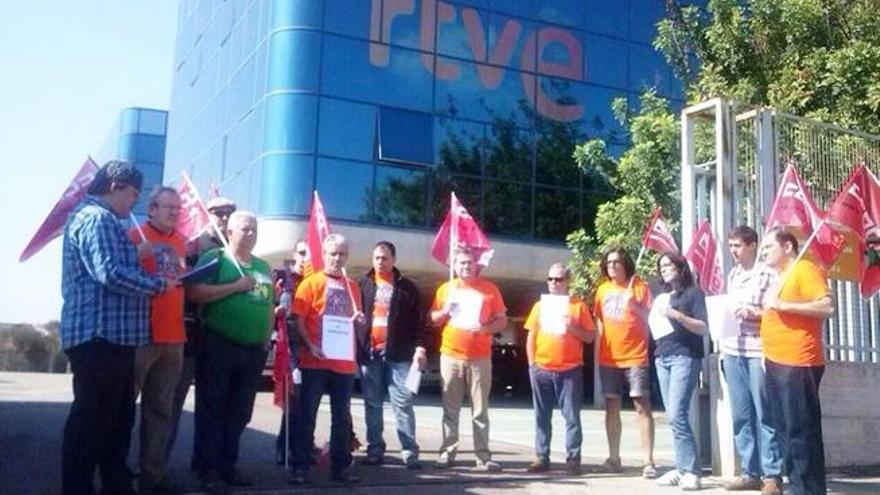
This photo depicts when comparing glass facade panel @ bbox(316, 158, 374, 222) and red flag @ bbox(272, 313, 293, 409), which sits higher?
glass facade panel @ bbox(316, 158, 374, 222)

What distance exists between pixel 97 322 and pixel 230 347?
134cm

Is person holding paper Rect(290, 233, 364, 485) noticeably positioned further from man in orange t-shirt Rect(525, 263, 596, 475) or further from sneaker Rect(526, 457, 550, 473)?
man in orange t-shirt Rect(525, 263, 596, 475)

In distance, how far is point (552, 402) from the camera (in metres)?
8.06

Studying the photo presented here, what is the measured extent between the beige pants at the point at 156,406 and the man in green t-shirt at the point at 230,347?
0.95ft

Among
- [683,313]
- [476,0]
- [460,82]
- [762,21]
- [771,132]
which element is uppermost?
[476,0]

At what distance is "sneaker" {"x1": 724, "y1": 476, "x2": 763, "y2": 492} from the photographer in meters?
7.02

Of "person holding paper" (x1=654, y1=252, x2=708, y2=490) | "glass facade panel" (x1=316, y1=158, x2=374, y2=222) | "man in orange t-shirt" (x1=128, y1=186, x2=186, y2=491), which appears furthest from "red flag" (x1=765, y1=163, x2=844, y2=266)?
"glass facade panel" (x1=316, y1=158, x2=374, y2=222)

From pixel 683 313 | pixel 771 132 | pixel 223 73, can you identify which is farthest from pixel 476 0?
pixel 683 313

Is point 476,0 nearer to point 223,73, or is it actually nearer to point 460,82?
point 460,82

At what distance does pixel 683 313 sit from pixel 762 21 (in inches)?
332

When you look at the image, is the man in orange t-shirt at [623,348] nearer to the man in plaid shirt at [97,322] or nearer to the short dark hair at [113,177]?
the man in plaid shirt at [97,322]

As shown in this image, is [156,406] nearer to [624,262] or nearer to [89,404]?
[89,404]

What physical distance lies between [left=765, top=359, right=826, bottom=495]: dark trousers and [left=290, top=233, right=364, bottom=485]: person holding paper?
118 inches

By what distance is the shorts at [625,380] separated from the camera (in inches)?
301
